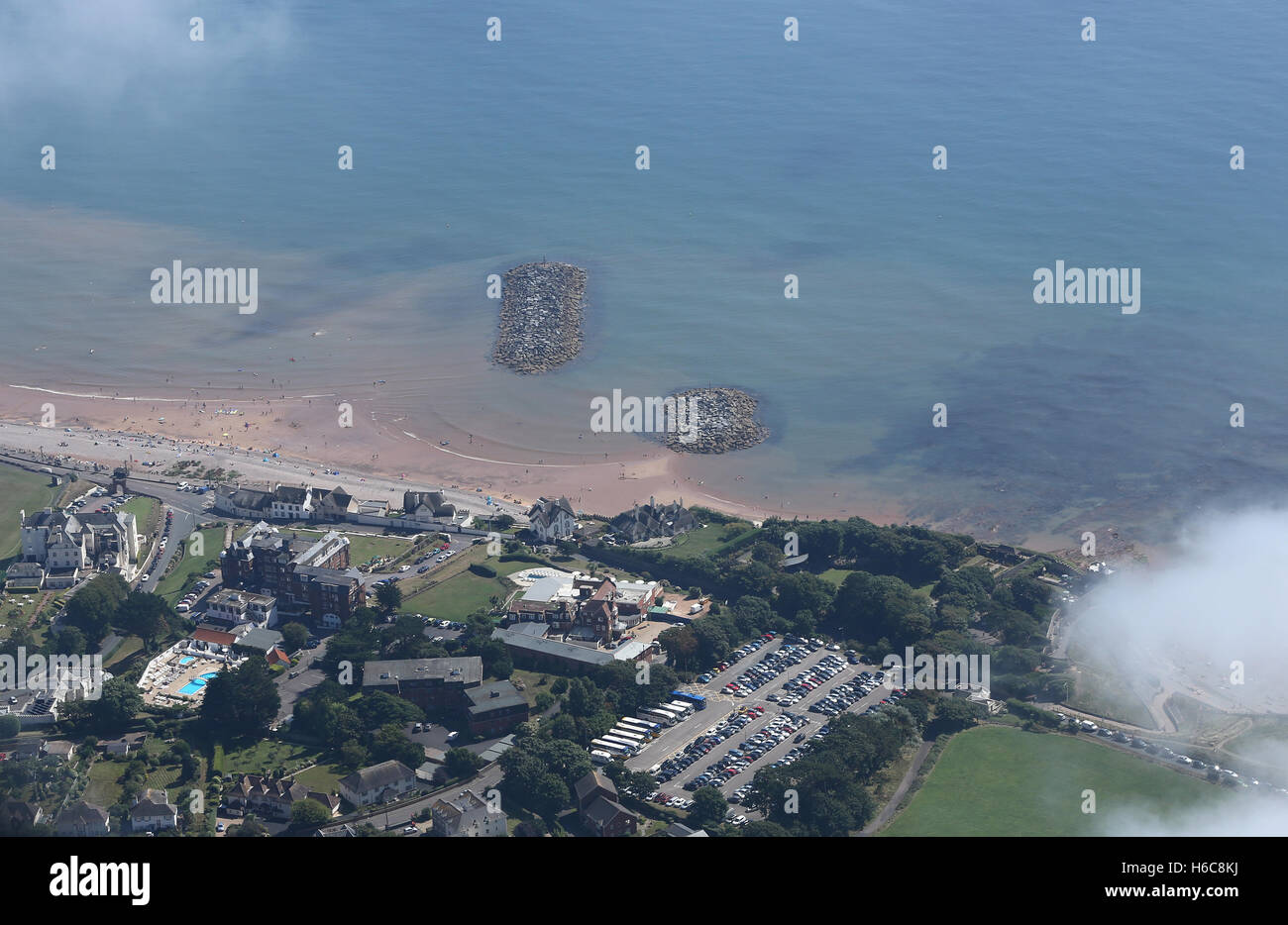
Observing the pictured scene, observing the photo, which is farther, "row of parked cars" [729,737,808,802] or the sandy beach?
the sandy beach

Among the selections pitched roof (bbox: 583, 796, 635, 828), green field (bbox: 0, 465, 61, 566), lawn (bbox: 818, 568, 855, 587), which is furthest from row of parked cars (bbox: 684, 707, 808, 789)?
green field (bbox: 0, 465, 61, 566)

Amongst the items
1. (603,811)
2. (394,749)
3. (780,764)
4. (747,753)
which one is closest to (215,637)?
(394,749)

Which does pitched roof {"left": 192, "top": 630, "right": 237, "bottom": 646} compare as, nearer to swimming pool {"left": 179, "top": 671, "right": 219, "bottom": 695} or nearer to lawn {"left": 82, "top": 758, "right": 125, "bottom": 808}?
swimming pool {"left": 179, "top": 671, "right": 219, "bottom": 695}

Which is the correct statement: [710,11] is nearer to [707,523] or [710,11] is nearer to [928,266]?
[928,266]

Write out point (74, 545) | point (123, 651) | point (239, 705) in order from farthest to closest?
point (74, 545)
point (123, 651)
point (239, 705)

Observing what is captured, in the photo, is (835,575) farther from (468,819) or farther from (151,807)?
(151,807)

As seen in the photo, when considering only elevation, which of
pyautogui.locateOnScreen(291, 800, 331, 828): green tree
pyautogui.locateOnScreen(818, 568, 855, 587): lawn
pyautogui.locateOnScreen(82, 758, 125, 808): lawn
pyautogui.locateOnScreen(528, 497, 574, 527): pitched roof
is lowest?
pyautogui.locateOnScreen(291, 800, 331, 828): green tree

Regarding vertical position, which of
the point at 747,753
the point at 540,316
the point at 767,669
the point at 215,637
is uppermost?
the point at 540,316

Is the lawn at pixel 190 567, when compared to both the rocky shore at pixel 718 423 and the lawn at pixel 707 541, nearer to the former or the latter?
the lawn at pixel 707 541
